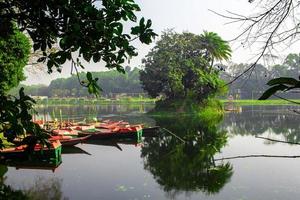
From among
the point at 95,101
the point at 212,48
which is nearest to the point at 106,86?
the point at 95,101

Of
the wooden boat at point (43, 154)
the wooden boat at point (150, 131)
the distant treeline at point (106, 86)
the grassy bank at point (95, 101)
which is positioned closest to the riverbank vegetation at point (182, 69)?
the wooden boat at point (150, 131)

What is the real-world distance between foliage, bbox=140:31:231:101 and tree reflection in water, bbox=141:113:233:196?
21716 millimetres

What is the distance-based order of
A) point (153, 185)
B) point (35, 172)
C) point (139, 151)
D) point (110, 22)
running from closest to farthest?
point (110, 22) → point (153, 185) → point (35, 172) → point (139, 151)

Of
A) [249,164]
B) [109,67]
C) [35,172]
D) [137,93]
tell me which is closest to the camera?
[109,67]

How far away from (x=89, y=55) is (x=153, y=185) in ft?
31.8

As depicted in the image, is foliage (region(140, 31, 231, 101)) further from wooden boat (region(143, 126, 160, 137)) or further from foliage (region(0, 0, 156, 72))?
foliage (region(0, 0, 156, 72))

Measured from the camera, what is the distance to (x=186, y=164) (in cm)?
1581

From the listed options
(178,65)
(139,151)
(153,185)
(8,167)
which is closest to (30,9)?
(153,185)

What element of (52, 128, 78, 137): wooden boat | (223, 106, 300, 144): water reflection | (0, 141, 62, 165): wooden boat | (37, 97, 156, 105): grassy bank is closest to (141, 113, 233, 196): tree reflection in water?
(0, 141, 62, 165): wooden boat

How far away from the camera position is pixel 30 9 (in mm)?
3348

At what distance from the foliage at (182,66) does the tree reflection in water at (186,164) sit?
2172cm

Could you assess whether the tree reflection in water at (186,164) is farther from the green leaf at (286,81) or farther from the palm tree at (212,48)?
the palm tree at (212,48)

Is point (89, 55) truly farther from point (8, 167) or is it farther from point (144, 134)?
point (144, 134)

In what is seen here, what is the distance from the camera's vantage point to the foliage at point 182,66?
151 feet
